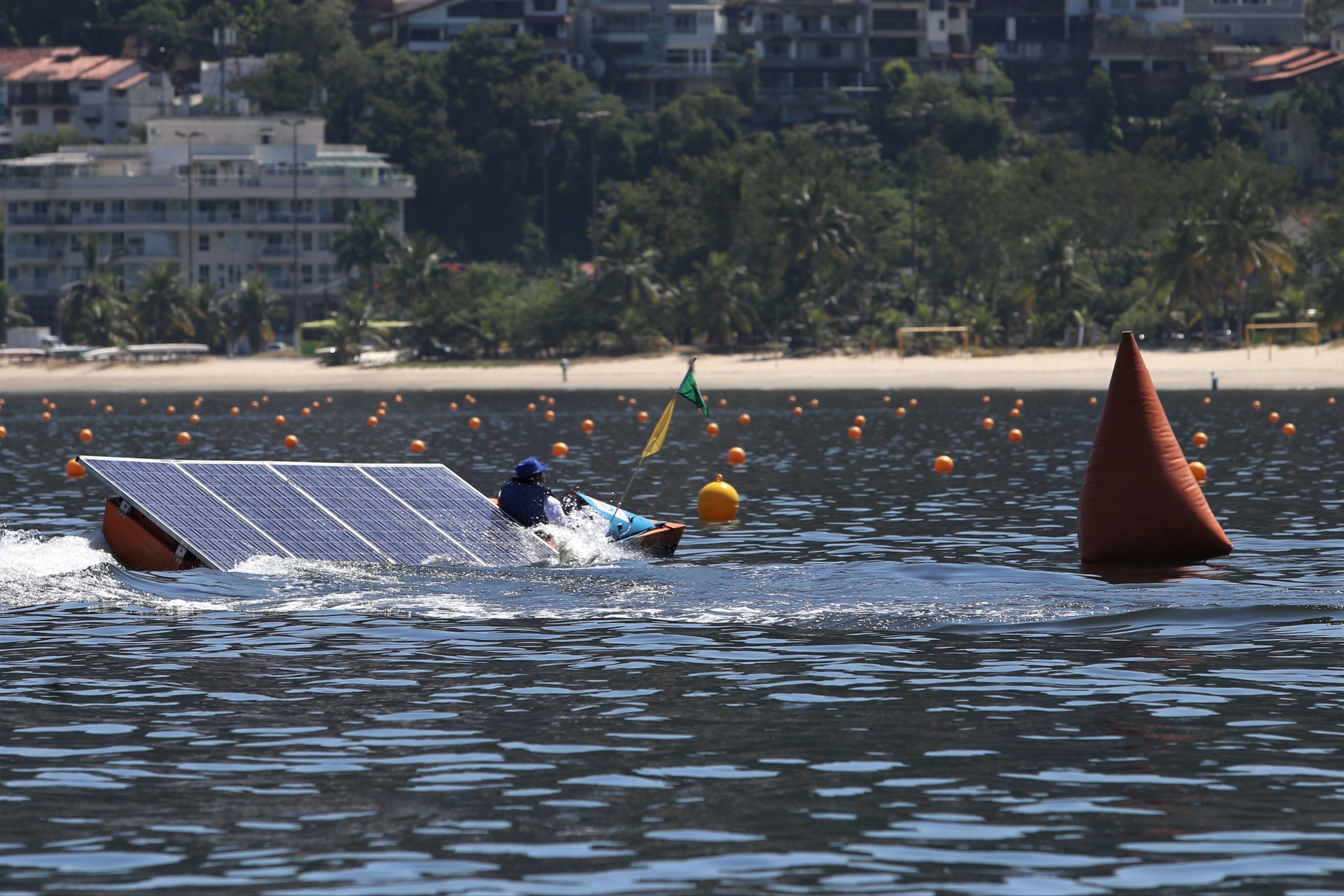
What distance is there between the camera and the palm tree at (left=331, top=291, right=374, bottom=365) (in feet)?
360

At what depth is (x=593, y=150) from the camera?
137 metres

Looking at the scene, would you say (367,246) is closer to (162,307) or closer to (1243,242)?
(162,307)

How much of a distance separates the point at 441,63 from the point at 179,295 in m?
48.3

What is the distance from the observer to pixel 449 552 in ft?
79.7

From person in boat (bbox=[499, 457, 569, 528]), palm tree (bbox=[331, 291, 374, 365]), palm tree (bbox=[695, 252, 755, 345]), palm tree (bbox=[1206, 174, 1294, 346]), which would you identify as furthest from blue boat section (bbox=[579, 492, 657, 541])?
palm tree (bbox=[331, 291, 374, 365])

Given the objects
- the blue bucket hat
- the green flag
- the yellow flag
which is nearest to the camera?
the blue bucket hat

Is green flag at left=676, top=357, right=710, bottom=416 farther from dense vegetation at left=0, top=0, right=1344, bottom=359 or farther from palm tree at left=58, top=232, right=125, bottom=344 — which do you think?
palm tree at left=58, top=232, right=125, bottom=344

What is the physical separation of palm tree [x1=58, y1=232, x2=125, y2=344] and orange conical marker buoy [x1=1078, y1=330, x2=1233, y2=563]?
105526 mm

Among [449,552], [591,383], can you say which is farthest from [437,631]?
[591,383]

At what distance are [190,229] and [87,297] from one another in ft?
38.2

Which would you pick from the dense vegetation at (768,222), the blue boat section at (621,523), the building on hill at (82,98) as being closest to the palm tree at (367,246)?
the dense vegetation at (768,222)

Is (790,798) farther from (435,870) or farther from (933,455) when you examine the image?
(933,455)

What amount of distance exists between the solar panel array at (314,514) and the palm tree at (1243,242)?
7702 cm

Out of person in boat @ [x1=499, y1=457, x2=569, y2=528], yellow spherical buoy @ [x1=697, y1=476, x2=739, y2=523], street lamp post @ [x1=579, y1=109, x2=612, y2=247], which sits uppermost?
street lamp post @ [x1=579, y1=109, x2=612, y2=247]
